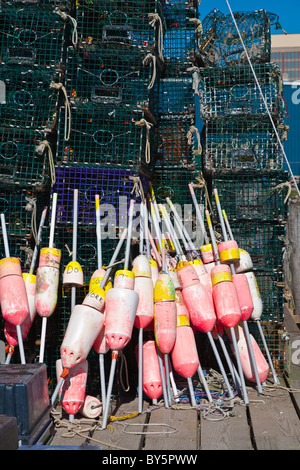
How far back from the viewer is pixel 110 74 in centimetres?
489

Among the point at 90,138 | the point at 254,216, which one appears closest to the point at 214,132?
the point at 254,216

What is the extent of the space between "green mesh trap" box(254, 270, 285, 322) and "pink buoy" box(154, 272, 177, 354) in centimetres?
118

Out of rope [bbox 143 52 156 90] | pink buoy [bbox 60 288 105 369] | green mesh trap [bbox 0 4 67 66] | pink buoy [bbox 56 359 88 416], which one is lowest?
pink buoy [bbox 56 359 88 416]

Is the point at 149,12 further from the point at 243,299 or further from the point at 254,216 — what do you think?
the point at 243,299

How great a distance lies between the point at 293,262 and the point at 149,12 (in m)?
3.08

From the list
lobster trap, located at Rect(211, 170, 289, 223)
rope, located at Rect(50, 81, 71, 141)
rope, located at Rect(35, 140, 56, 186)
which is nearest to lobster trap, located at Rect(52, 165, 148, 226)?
rope, located at Rect(35, 140, 56, 186)

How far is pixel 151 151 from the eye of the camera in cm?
524

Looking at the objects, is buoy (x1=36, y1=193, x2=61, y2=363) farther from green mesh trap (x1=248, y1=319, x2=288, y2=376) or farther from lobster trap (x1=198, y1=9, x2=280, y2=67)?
lobster trap (x1=198, y1=9, x2=280, y2=67)

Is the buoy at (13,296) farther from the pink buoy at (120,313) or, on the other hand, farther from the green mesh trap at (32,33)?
the green mesh trap at (32,33)

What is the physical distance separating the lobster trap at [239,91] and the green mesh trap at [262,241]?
1.08 meters

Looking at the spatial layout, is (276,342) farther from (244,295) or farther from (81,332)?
(81,332)

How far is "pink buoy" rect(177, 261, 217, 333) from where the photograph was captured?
4.24m

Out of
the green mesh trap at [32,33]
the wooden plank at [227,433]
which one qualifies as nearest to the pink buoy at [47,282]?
the wooden plank at [227,433]

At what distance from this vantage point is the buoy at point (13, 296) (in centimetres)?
406
